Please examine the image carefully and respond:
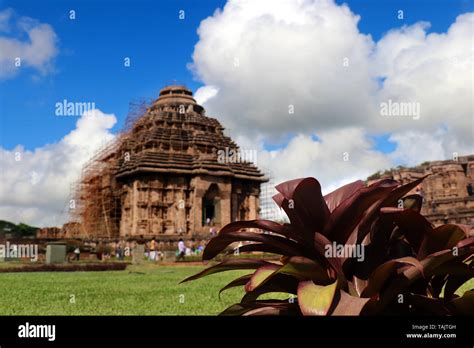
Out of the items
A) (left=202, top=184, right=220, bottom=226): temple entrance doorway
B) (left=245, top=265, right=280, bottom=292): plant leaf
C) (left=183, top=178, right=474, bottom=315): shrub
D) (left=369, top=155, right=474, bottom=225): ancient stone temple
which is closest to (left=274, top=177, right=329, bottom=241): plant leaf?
(left=183, top=178, right=474, bottom=315): shrub

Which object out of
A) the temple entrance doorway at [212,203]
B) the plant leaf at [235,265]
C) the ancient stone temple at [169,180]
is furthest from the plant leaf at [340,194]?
the temple entrance doorway at [212,203]

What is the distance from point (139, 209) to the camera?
35219 mm

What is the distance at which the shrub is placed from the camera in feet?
6.09

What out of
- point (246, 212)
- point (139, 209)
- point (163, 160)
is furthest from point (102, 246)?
point (246, 212)

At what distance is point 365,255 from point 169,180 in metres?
34.6

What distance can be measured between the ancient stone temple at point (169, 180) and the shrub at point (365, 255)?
104 feet

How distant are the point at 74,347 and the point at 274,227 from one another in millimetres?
906

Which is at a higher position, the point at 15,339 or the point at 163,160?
the point at 163,160

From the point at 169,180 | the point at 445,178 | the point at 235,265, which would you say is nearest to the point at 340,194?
the point at 235,265

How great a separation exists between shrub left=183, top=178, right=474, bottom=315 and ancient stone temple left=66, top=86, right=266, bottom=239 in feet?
104

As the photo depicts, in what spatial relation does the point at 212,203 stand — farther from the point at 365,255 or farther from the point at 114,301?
the point at 365,255

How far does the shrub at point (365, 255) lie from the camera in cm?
186

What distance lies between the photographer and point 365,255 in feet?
6.79

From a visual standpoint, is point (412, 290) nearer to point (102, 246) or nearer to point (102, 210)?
point (102, 246)
